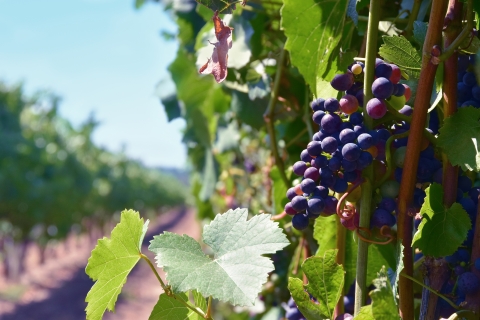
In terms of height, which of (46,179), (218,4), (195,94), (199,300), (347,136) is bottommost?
(199,300)

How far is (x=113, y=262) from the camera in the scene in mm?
715

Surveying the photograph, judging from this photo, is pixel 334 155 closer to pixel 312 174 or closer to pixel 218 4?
pixel 312 174

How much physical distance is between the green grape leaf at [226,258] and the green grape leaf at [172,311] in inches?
3.5

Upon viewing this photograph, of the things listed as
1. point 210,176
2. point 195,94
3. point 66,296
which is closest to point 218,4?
point 195,94

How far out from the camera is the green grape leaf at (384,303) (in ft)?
1.70

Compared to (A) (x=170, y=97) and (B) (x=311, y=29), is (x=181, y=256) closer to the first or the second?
(B) (x=311, y=29)

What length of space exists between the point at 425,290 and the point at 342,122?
242 millimetres

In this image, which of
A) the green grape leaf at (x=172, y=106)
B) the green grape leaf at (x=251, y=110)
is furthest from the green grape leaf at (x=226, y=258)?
the green grape leaf at (x=172, y=106)

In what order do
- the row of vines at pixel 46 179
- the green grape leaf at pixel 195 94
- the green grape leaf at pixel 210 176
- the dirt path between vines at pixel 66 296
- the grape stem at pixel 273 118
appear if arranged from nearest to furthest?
1. the grape stem at pixel 273 118
2. the green grape leaf at pixel 195 94
3. the green grape leaf at pixel 210 176
4. the dirt path between vines at pixel 66 296
5. the row of vines at pixel 46 179

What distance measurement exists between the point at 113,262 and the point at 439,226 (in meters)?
0.44

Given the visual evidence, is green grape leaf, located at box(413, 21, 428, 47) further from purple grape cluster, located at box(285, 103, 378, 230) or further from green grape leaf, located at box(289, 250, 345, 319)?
green grape leaf, located at box(289, 250, 345, 319)

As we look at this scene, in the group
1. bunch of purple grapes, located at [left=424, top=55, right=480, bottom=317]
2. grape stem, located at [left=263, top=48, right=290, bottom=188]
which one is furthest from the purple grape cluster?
grape stem, located at [left=263, top=48, right=290, bottom=188]

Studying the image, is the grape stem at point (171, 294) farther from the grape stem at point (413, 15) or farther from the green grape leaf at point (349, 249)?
the grape stem at point (413, 15)

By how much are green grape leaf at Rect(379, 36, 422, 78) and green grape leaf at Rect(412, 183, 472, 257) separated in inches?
6.6
